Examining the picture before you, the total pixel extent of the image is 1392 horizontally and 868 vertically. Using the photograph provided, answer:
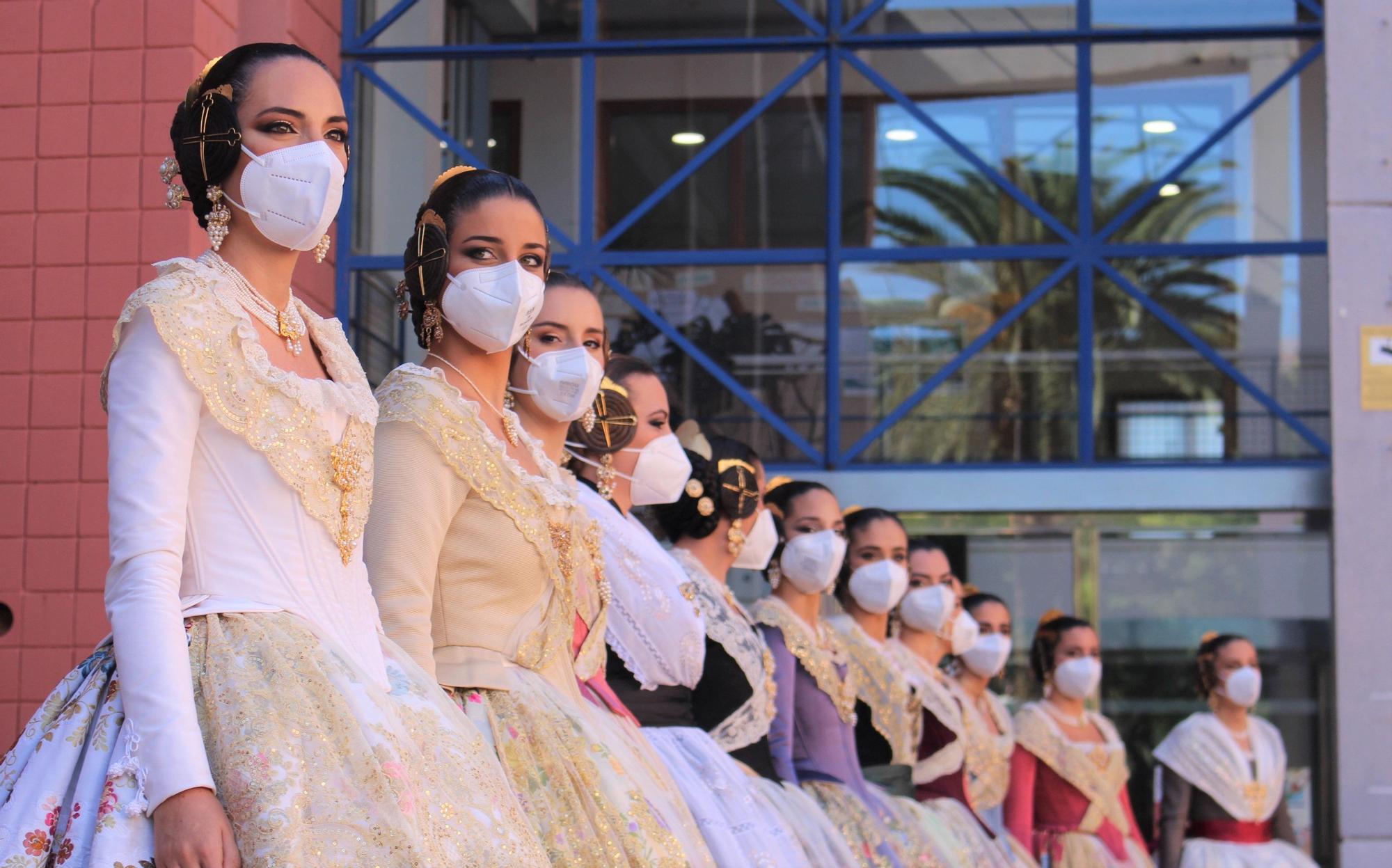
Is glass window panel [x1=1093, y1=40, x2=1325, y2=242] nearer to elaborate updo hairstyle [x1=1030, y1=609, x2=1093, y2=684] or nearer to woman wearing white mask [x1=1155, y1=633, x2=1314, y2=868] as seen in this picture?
elaborate updo hairstyle [x1=1030, y1=609, x2=1093, y2=684]

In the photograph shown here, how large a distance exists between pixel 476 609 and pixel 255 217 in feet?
2.46

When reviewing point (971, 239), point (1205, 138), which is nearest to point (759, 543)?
point (971, 239)

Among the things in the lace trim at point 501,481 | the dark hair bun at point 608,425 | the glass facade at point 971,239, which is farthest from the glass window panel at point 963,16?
the lace trim at point 501,481

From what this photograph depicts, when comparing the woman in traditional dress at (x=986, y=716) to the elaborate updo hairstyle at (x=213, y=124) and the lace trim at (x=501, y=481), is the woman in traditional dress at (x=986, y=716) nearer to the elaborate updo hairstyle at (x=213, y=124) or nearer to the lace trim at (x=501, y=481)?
the lace trim at (x=501, y=481)

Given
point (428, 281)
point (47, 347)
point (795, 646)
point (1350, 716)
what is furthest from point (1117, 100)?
point (428, 281)

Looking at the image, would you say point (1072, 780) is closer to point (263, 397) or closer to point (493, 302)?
point (493, 302)

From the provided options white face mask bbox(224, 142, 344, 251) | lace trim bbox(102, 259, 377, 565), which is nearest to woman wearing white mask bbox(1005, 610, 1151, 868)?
lace trim bbox(102, 259, 377, 565)

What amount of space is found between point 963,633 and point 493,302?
4.56 m

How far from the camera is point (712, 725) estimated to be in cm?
425

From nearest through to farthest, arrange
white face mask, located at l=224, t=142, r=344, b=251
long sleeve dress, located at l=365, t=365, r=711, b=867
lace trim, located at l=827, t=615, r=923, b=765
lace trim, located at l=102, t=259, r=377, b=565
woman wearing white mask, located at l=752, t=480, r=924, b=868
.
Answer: lace trim, located at l=102, t=259, r=377, b=565, white face mask, located at l=224, t=142, r=344, b=251, long sleeve dress, located at l=365, t=365, r=711, b=867, woman wearing white mask, located at l=752, t=480, r=924, b=868, lace trim, located at l=827, t=615, r=923, b=765

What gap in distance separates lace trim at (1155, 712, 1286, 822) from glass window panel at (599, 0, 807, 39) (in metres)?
3.66

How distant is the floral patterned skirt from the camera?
1794mm

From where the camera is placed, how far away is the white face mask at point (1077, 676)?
7.36 metres

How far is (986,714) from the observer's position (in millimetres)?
7262
